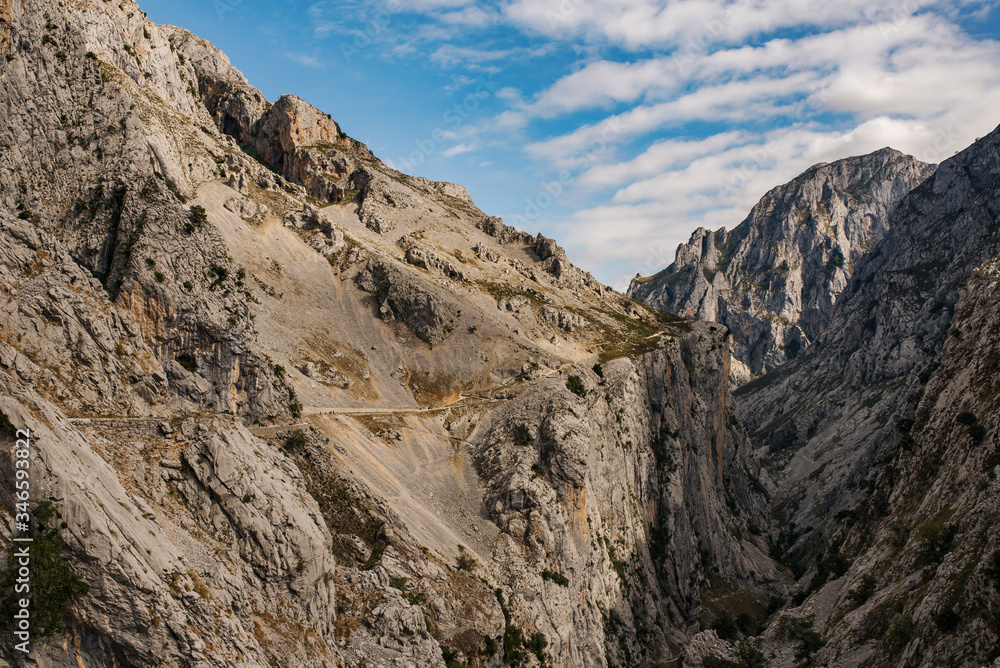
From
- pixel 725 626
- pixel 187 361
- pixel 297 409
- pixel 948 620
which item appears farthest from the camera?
pixel 725 626

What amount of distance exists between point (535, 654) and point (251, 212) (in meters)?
65.3

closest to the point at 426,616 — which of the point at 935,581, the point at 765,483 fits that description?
the point at 935,581

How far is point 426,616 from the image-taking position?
50000mm

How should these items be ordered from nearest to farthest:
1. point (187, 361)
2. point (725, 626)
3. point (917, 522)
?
point (187, 361), point (917, 522), point (725, 626)

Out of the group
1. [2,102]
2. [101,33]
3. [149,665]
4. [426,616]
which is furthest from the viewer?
[101,33]

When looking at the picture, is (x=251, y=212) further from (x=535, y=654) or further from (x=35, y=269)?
(x=535, y=654)

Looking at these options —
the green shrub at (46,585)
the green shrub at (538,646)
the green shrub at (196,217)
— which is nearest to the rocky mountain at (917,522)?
the green shrub at (538,646)

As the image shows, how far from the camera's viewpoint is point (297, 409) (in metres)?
61.3

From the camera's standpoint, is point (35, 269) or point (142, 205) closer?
point (35, 269)

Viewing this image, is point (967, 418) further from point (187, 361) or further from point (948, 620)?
point (187, 361)

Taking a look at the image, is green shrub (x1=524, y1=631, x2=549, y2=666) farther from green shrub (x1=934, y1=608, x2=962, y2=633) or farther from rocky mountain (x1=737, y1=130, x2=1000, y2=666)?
green shrub (x1=934, y1=608, x2=962, y2=633)

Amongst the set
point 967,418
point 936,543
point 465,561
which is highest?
point 967,418

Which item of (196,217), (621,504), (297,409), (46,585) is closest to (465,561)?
(297,409)

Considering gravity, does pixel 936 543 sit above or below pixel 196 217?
above
